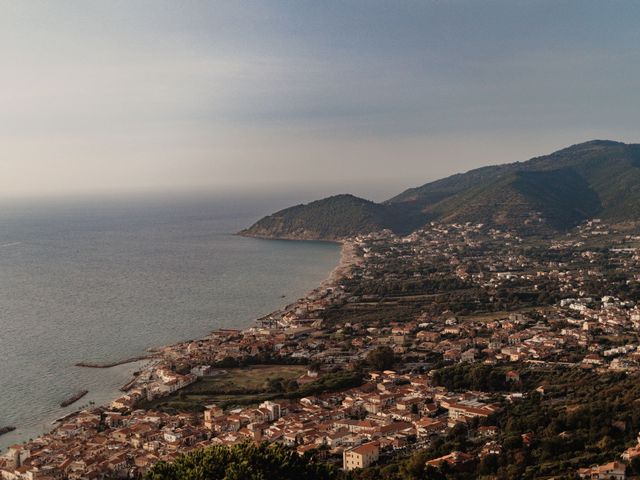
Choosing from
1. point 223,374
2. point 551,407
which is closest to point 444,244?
point 223,374

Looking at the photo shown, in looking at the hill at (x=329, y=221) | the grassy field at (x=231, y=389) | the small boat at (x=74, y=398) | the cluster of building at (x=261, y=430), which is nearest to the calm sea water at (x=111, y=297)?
the small boat at (x=74, y=398)

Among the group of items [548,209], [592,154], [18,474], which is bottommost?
[18,474]

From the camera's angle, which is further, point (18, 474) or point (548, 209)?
point (548, 209)

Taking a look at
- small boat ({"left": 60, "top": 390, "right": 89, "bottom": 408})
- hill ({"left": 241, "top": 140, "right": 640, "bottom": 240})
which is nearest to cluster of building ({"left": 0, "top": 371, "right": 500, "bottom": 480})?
small boat ({"left": 60, "top": 390, "right": 89, "bottom": 408})

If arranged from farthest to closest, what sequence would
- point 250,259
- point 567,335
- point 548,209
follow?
point 548,209 < point 250,259 < point 567,335

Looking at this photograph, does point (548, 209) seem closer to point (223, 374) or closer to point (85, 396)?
point (223, 374)

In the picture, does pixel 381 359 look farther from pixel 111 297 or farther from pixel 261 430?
pixel 111 297

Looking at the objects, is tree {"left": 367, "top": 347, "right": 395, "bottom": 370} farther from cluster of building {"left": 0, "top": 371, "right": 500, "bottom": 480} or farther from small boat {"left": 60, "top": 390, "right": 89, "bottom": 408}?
small boat {"left": 60, "top": 390, "right": 89, "bottom": 408}

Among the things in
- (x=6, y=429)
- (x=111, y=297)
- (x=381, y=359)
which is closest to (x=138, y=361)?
(x=6, y=429)
